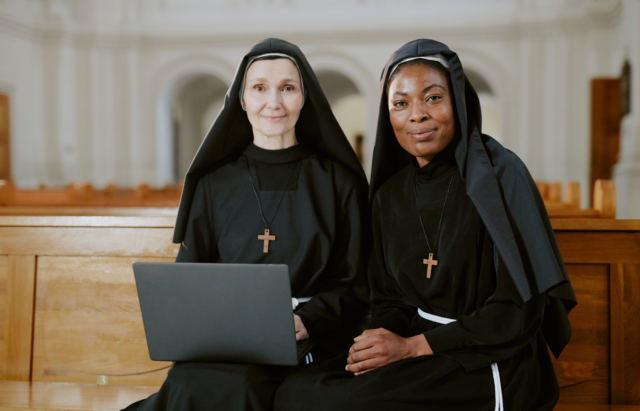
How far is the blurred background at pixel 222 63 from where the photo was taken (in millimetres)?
11859

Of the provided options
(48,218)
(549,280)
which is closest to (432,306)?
(549,280)

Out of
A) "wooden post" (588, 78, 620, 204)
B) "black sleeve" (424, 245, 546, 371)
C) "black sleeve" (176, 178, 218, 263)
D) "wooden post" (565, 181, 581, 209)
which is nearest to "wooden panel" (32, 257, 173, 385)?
"black sleeve" (176, 178, 218, 263)

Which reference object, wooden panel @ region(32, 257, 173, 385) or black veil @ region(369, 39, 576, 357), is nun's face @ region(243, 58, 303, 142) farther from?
wooden panel @ region(32, 257, 173, 385)

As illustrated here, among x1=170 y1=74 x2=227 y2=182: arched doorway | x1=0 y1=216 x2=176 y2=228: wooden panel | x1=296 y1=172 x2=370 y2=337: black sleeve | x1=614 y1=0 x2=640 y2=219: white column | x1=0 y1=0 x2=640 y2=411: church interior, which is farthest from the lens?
x1=170 y1=74 x2=227 y2=182: arched doorway

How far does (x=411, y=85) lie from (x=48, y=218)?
5.82 feet

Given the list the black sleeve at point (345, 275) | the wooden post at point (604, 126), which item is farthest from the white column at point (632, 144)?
the black sleeve at point (345, 275)

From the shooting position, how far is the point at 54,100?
1302 cm

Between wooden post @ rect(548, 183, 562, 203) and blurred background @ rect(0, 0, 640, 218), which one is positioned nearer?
wooden post @ rect(548, 183, 562, 203)

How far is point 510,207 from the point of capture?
5.63 ft

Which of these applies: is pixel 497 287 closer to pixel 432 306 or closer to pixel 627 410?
pixel 432 306

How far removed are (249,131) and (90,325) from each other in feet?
3.83

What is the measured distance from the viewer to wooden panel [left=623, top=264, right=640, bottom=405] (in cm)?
215

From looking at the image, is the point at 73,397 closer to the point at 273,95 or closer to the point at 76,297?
the point at 76,297

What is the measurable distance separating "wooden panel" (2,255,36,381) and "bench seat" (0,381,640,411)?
0.23ft
